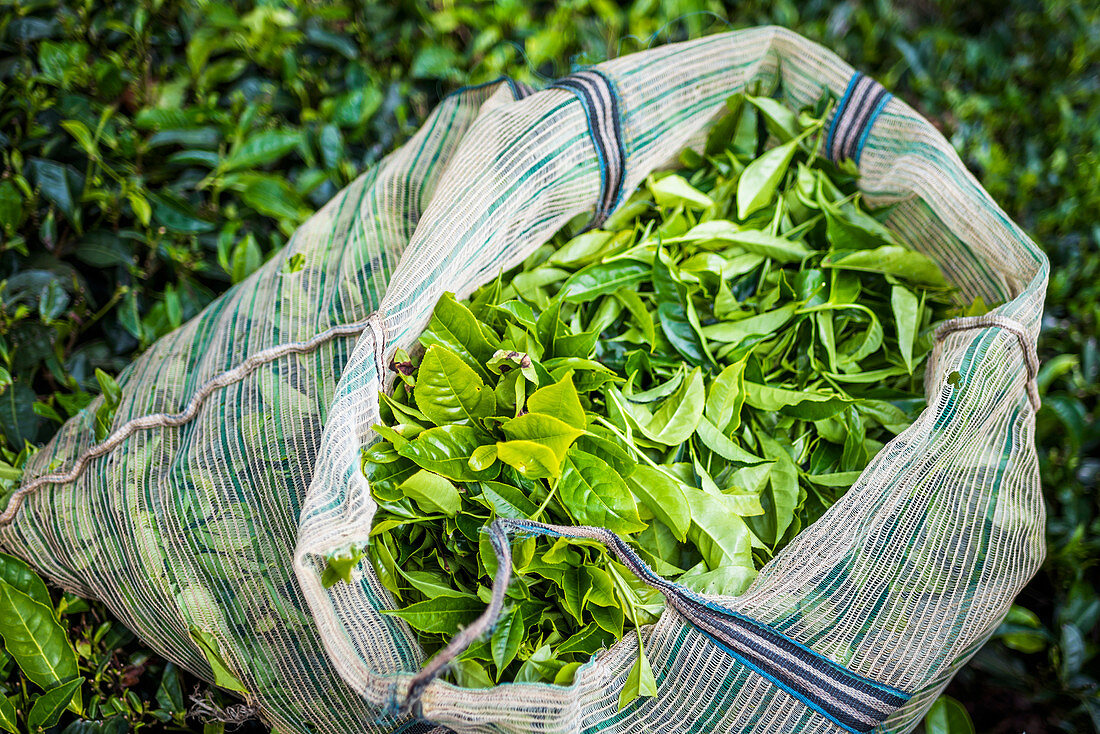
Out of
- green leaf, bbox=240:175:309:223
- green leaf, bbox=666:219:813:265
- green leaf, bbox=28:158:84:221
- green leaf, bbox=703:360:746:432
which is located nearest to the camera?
green leaf, bbox=703:360:746:432

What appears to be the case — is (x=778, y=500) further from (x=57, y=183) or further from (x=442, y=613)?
(x=57, y=183)

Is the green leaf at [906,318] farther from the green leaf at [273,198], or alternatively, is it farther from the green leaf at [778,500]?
the green leaf at [273,198]

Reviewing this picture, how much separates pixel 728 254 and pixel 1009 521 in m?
0.43

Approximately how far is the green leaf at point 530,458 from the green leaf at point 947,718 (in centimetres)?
55

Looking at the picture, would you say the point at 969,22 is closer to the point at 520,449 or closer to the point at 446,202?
the point at 446,202

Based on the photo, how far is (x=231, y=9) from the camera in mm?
1289

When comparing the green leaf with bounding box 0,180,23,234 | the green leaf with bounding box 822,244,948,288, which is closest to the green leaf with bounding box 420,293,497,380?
the green leaf with bounding box 822,244,948,288

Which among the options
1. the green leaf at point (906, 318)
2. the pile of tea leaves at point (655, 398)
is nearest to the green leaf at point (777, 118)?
the pile of tea leaves at point (655, 398)

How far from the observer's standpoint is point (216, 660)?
27.4 inches

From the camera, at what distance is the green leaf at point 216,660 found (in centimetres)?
69

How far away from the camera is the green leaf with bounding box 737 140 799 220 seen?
0.93 m

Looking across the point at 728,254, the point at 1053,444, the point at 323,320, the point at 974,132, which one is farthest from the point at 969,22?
the point at 323,320

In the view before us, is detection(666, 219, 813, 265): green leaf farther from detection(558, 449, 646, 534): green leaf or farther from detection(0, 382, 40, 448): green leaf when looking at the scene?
detection(0, 382, 40, 448): green leaf

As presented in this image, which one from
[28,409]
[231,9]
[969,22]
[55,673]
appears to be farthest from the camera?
[969,22]
